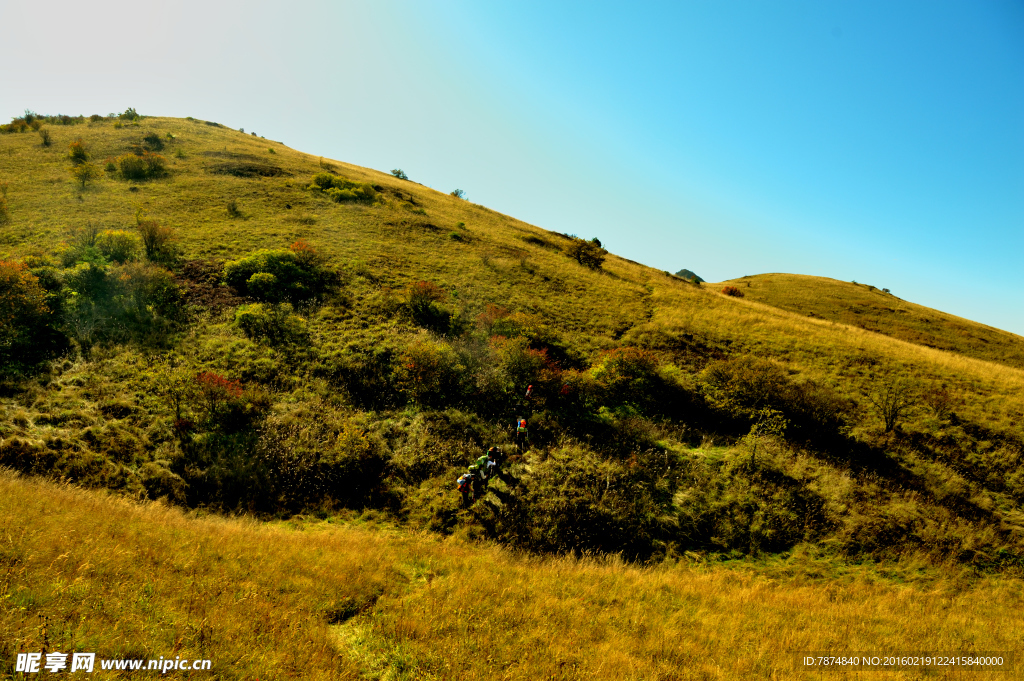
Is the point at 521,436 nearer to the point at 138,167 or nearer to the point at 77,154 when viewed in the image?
the point at 138,167

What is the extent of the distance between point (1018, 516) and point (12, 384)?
102 ft

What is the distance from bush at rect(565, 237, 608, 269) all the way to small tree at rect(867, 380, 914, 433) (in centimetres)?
2465

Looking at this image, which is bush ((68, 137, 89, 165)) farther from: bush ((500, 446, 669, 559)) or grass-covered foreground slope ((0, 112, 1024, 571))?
bush ((500, 446, 669, 559))

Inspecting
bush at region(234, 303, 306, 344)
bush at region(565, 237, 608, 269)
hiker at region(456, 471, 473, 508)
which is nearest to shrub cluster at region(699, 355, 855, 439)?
hiker at region(456, 471, 473, 508)

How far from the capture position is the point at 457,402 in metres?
14.6

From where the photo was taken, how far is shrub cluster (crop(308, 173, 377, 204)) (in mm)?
37156

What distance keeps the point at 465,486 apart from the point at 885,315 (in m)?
65.0

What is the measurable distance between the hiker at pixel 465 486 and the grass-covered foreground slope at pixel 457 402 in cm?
27

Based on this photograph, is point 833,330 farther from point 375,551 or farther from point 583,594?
point 375,551

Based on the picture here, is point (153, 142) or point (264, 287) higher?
point (153, 142)

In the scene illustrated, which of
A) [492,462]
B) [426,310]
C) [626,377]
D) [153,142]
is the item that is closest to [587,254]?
[426,310]

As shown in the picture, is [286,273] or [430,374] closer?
[430,374]

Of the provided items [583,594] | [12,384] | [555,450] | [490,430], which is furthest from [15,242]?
[583,594]

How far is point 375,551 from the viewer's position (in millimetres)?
8102
